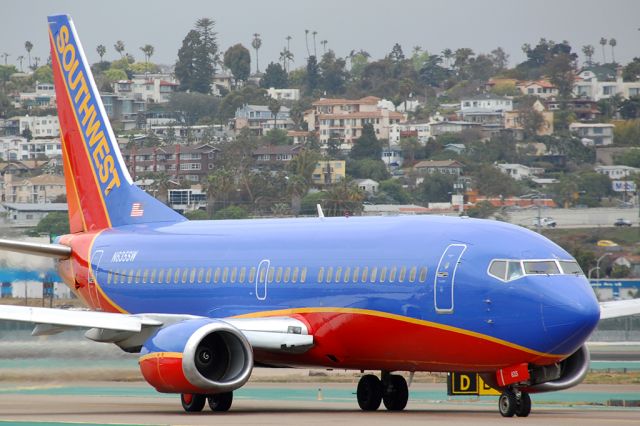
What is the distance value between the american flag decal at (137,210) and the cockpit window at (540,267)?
566 inches

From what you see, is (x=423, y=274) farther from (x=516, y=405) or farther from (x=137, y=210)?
(x=137, y=210)

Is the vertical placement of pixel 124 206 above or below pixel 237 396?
above

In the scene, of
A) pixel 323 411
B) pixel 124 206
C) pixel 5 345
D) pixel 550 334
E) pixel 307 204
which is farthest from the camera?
pixel 307 204

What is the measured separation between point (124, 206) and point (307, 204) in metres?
98.5

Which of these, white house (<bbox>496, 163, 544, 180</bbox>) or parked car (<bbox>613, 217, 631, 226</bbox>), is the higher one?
white house (<bbox>496, 163, 544, 180</bbox>)

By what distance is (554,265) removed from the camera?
3136 cm

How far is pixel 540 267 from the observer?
31.3 metres

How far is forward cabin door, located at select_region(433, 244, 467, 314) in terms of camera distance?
1256 inches

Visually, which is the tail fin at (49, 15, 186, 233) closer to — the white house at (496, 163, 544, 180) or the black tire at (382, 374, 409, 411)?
the black tire at (382, 374, 409, 411)

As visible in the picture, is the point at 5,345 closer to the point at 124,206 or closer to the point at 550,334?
the point at 124,206

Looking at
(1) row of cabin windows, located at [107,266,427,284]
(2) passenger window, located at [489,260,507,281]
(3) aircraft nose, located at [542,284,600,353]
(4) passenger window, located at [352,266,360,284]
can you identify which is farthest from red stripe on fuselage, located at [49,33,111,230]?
(3) aircraft nose, located at [542,284,600,353]

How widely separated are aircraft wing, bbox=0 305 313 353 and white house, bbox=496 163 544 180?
14474cm

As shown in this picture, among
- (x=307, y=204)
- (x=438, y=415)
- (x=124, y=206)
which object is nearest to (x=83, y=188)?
(x=124, y=206)

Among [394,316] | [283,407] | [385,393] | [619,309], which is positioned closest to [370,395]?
[385,393]
